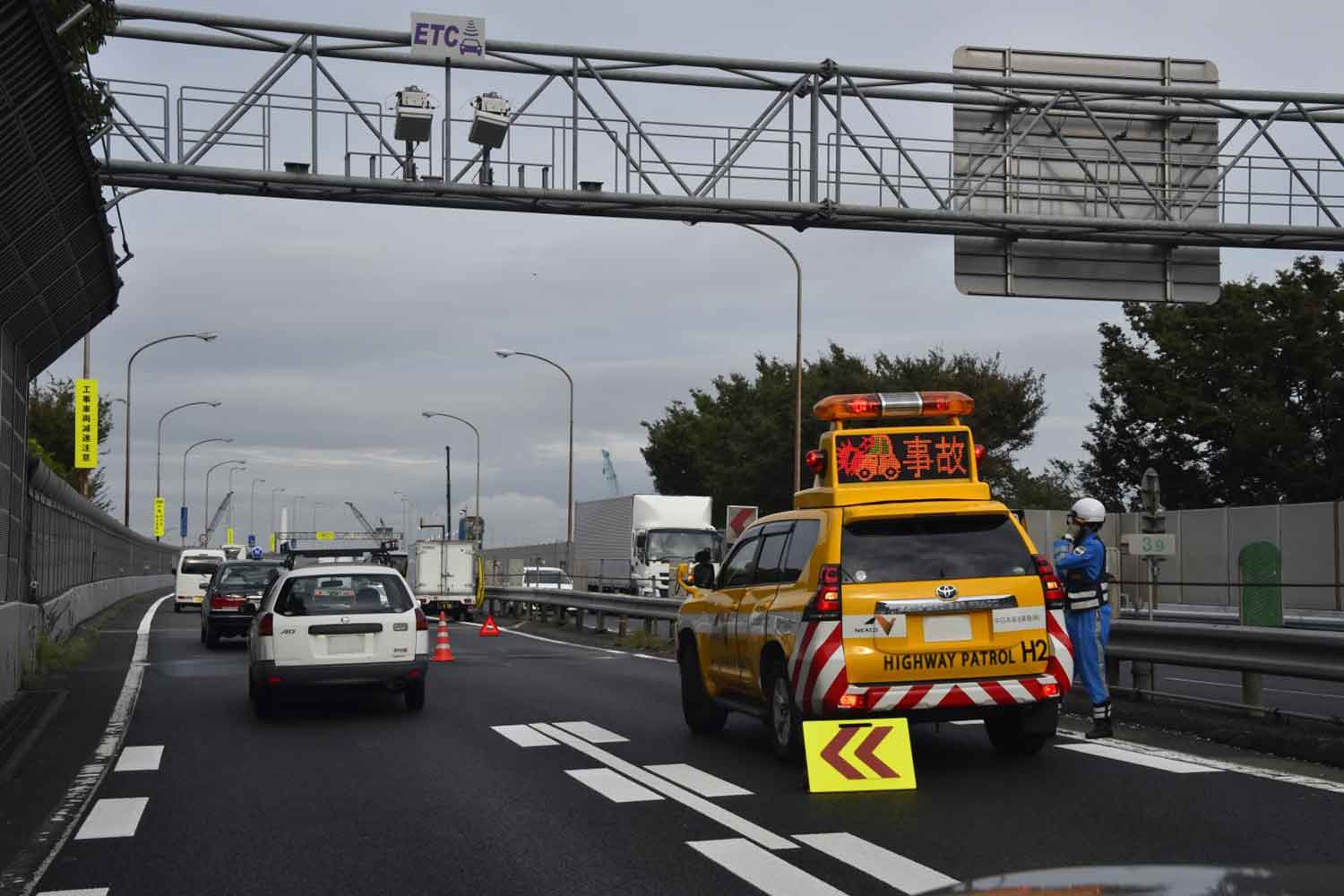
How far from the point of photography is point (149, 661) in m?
24.9

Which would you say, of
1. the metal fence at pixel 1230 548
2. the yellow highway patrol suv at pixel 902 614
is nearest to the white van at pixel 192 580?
the metal fence at pixel 1230 548

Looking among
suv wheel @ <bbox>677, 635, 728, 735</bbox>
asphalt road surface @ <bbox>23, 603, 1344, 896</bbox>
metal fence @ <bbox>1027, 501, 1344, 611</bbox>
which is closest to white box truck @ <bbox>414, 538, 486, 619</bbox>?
metal fence @ <bbox>1027, 501, 1344, 611</bbox>

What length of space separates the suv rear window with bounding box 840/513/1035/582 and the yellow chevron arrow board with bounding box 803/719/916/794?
98cm

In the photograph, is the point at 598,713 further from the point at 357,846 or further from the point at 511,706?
the point at 357,846

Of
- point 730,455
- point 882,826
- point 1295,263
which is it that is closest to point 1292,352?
point 1295,263

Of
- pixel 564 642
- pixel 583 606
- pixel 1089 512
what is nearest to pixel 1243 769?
pixel 1089 512

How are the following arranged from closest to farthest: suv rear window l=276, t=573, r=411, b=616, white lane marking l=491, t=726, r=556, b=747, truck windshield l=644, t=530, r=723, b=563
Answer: white lane marking l=491, t=726, r=556, b=747 < suv rear window l=276, t=573, r=411, b=616 < truck windshield l=644, t=530, r=723, b=563

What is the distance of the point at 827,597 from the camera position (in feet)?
34.9

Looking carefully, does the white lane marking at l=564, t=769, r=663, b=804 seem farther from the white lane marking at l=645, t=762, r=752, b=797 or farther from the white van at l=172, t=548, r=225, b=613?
the white van at l=172, t=548, r=225, b=613

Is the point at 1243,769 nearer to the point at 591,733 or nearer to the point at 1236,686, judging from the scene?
the point at 591,733

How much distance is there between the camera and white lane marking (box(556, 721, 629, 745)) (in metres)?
13.0

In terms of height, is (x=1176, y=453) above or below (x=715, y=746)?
above

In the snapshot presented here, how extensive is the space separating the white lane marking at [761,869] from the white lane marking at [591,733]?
4.62m

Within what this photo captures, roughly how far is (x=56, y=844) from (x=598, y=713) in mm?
7202
